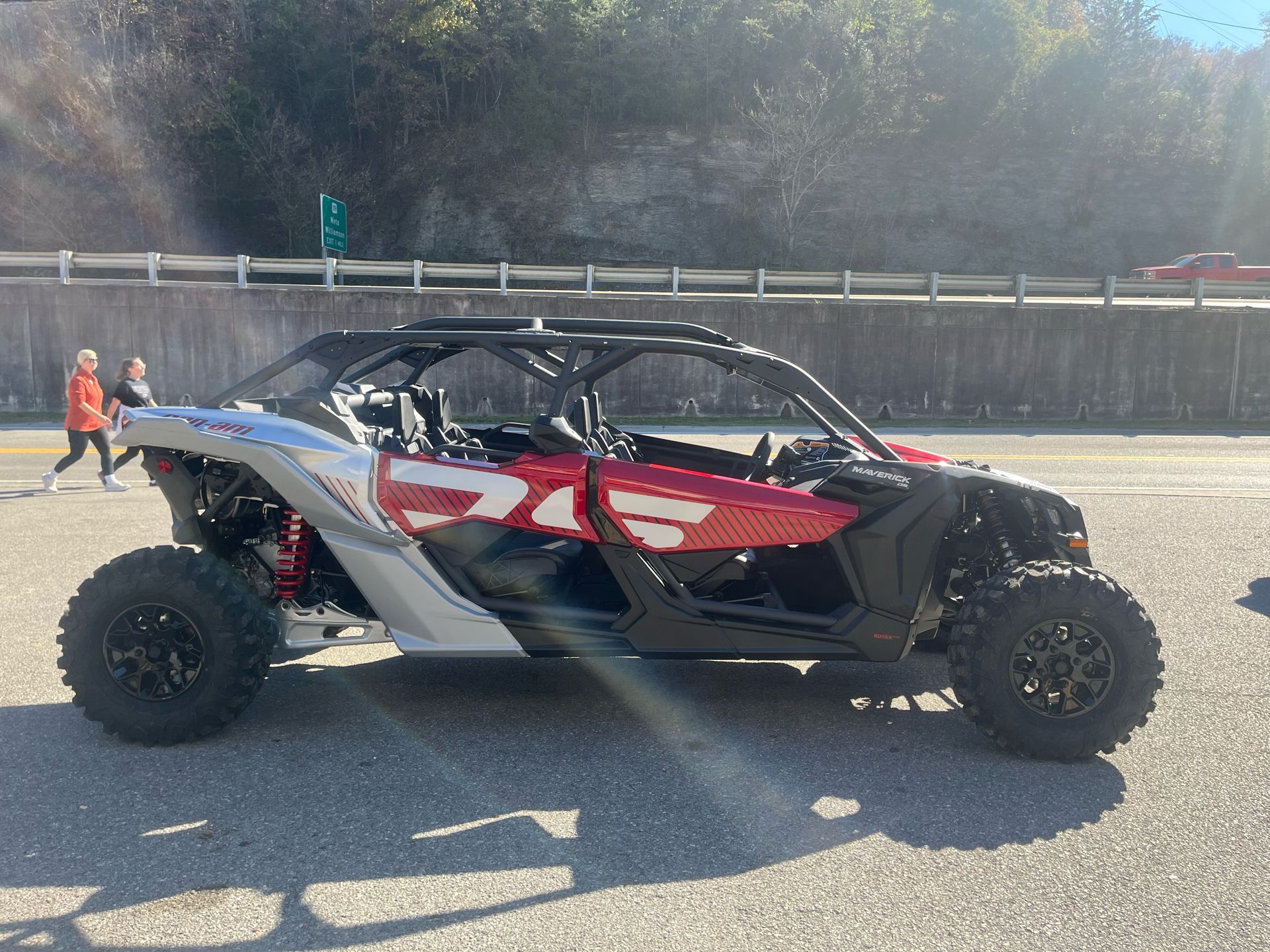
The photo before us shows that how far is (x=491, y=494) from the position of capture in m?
4.12

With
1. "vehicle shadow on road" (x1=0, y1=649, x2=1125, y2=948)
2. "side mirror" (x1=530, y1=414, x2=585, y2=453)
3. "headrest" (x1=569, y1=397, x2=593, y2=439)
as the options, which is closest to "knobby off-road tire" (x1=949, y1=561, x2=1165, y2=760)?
"vehicle shadow on road" (x1=0, y1=649, x2=1125, y2=948)

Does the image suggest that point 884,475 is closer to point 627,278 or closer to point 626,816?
point 626,816

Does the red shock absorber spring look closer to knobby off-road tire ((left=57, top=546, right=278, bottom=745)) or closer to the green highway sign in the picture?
knobby off-road tire ((left=57, top=546, right=278, bottom=745))

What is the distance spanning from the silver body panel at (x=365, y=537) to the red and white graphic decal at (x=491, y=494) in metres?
0.08

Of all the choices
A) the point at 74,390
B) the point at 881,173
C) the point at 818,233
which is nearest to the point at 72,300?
the point at 74,390

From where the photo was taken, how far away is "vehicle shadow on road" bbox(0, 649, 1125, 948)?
3.03 m

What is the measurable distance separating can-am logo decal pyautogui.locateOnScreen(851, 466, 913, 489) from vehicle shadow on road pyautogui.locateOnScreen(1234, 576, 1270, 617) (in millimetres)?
3702

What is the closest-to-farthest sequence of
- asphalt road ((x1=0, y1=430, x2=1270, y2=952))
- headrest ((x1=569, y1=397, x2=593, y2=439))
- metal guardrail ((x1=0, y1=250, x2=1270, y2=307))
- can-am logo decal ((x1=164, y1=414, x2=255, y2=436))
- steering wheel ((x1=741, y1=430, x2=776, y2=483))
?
asphalt road ((x1=0, y1=430, x2=1270, y2=952)) < can-am logo decal ((x1=164, y1=414, x2=255, y2=436)) < headrest ((x1=569, y1=397, x2=593, y2=439)) < steering wheel ((x1=741, y1=430, x2=776, y2=483)) < metal guardrail ((x1=0, y1=250, x2=1270, y2=307))

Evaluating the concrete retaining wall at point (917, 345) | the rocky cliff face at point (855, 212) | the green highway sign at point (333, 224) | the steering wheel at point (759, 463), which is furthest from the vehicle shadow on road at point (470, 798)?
the rocky cliff face at point (855, 212)

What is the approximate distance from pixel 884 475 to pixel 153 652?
3183 mm

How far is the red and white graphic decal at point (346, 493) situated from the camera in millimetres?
4152

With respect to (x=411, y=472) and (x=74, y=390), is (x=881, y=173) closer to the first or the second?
(x=74, y=390)

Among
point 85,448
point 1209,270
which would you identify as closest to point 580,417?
point 85,448

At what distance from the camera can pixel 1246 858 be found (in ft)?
10.8
